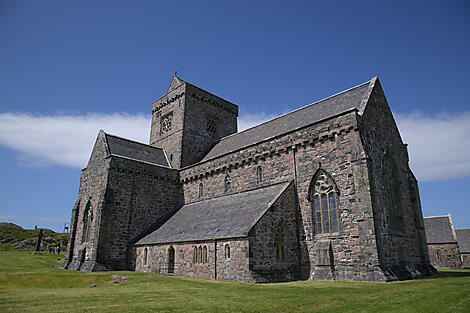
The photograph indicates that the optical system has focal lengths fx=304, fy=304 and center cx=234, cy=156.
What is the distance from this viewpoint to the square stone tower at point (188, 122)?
33031 mm

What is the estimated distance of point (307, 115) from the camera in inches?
932

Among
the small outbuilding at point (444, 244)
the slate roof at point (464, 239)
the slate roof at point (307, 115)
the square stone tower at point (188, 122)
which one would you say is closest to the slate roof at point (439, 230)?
the small outbuilding at point (444, 244)

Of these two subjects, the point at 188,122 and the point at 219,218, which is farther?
the point at 188,122

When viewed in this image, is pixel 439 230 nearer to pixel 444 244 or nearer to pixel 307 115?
pixel 444 244

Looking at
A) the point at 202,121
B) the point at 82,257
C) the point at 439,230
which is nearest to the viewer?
the point at 82,257

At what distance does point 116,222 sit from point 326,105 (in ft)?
63.9

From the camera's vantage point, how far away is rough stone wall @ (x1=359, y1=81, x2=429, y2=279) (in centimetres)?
1680

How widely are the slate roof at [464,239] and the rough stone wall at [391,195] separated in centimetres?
3046

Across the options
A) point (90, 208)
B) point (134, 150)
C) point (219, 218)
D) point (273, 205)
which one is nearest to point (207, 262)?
point (219, 218)

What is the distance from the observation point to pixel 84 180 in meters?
29.6

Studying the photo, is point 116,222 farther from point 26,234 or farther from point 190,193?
point 26,234

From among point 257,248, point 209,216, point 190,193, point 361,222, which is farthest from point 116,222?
point 361,222

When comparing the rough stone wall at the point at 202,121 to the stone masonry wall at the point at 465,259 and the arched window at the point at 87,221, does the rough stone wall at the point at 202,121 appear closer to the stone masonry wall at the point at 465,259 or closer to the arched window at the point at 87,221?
the arched window at the point at 87,221

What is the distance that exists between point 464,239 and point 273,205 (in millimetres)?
42585
